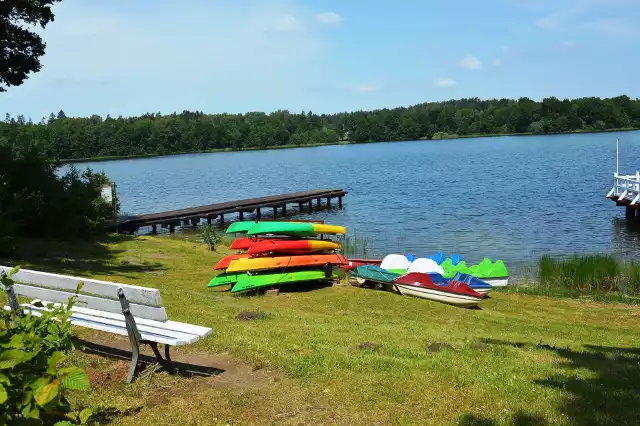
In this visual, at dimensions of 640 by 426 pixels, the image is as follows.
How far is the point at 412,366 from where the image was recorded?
6816mm

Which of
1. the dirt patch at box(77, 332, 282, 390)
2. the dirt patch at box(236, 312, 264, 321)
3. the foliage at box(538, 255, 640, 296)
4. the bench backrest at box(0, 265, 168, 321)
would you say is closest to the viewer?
the bench backrest at box(0, 265, 168, 321)

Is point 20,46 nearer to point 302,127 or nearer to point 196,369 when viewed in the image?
point 196,369

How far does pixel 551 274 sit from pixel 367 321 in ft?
32.9

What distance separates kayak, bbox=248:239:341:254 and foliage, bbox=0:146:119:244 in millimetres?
7920

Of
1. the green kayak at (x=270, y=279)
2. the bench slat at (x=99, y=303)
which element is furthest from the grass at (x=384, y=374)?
the green kayak at (x=270, y=279)

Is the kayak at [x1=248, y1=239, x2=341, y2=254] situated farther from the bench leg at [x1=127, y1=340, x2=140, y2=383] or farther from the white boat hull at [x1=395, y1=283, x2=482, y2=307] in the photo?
the bench leg at [x1=127, y1=340, x2=140, y2=383]

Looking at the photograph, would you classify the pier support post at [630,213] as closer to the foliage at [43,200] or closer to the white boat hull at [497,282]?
the white boat hull at [497,282]

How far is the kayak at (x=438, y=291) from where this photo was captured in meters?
14.8

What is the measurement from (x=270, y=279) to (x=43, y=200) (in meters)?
10.4

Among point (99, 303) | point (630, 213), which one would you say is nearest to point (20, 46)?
point (99, 303)

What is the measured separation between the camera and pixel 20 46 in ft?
80.1

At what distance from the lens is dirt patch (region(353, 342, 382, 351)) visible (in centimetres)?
790

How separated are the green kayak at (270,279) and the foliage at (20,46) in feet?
49.4

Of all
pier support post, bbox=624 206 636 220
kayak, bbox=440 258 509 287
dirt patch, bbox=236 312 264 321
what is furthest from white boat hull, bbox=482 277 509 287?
pier support post, bbox=624 206 636 220
